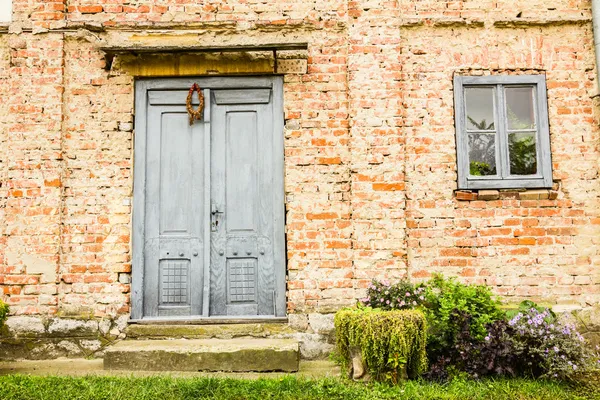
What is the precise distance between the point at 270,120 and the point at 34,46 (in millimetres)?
2798

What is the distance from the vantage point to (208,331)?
18.4ft

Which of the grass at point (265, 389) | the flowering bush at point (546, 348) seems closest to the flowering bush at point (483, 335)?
the flowering bush at point (546, 348)

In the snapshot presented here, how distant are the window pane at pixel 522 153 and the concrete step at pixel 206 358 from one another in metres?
3.24

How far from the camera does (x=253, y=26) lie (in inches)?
235

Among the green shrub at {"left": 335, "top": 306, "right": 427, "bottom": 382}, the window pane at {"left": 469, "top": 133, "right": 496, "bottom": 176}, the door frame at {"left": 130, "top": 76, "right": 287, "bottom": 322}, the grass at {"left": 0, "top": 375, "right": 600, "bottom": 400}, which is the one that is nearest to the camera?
the grass at {"left": 0, "top": 375, "right": 600, "bottom": 400}

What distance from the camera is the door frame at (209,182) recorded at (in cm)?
581

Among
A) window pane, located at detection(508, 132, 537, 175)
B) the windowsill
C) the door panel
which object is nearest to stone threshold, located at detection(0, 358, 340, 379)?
the door panel

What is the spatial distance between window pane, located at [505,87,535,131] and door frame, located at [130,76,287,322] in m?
2.66

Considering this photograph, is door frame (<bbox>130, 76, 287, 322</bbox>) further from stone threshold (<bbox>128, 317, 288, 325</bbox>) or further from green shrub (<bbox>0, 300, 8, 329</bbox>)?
green shrub (<bbox>0, 300, 8, 329</bbox>)

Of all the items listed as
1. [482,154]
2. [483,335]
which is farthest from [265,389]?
[482,154]

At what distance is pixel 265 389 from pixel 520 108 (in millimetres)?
4252

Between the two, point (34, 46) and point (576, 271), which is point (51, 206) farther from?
point (576, 271)

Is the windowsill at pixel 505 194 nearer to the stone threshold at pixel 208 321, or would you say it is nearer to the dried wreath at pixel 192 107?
the stone threshold at pixel 208 321

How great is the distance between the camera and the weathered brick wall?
18.8 feet
